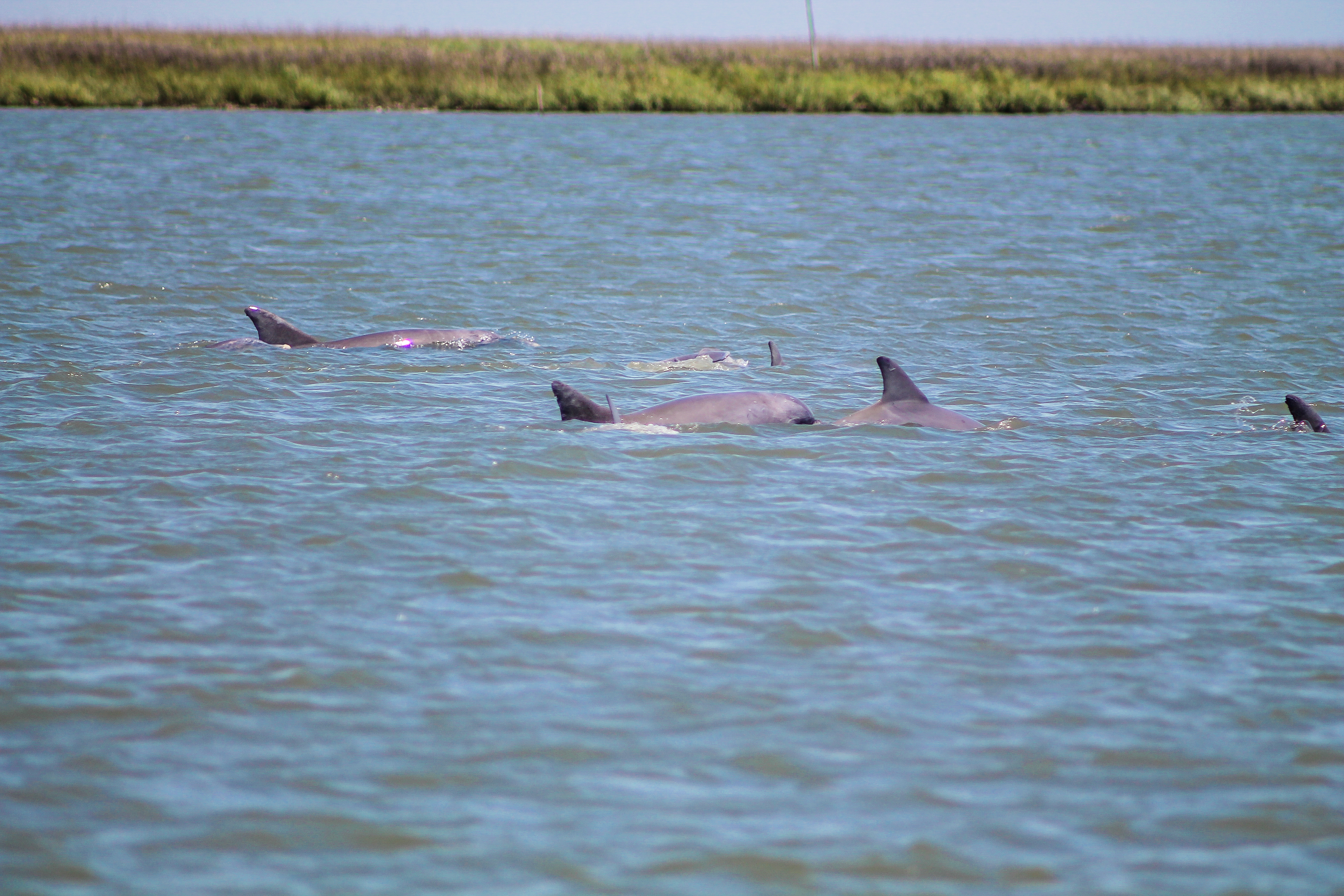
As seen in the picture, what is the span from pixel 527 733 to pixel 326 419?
5.18 m

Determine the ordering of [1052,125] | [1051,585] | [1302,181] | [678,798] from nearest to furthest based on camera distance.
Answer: [678,798]
[1051,585]
[1302,181]
[1052,125]

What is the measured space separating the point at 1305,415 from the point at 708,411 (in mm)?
4336

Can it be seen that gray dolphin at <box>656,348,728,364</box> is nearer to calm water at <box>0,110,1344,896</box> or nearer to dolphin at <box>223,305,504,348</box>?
calm water at <box>0,110,1344,896</box>

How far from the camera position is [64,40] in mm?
44219

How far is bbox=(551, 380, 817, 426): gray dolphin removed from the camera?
9336 millimetres

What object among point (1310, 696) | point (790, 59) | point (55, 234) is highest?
point (790, 59)

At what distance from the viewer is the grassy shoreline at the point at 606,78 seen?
3991 centimetres

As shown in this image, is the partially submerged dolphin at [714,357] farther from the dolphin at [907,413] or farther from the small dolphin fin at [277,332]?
the small dolphin fin at [277,332]

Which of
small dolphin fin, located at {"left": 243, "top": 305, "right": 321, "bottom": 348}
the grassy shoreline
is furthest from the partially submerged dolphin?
the grassy shoreline

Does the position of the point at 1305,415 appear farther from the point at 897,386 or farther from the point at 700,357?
the point at 700,357

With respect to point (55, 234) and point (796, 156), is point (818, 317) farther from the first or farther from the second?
point (796, 156)

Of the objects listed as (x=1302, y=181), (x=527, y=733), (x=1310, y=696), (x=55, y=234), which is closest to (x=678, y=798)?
(x=527, y=733)

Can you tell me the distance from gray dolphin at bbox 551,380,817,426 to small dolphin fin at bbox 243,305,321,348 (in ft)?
12.6

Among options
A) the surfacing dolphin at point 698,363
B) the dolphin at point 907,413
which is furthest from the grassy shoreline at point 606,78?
the dolphin at point 907,413
